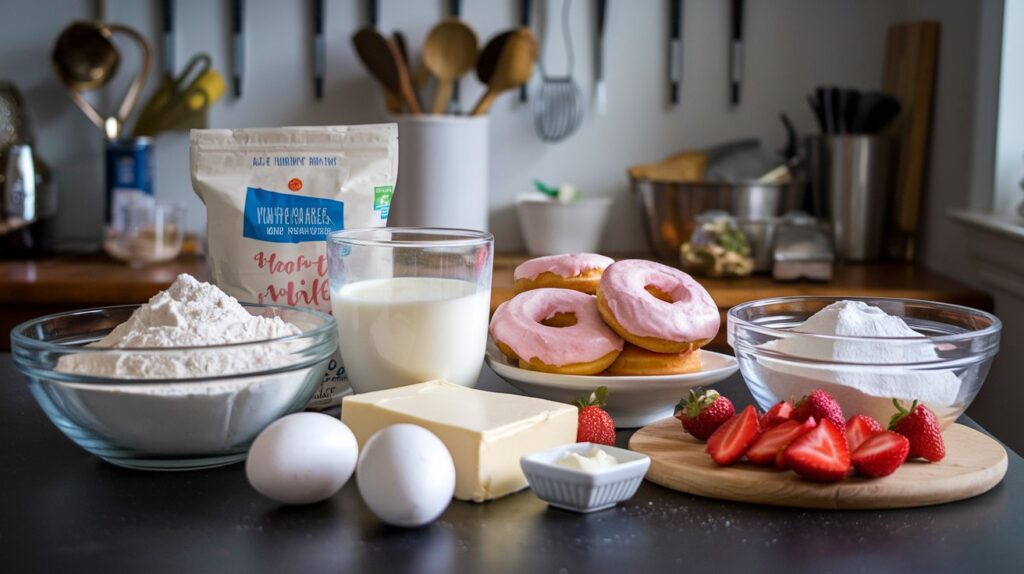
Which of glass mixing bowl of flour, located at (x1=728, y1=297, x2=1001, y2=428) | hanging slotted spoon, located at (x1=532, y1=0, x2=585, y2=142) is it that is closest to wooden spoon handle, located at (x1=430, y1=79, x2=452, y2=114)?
hanging slotted spoon, located at (x1=532, y1=0, x2=585, y2=142)

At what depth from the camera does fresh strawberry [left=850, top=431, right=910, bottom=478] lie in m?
0.76

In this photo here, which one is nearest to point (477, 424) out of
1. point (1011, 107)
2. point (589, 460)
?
point (589, 460)

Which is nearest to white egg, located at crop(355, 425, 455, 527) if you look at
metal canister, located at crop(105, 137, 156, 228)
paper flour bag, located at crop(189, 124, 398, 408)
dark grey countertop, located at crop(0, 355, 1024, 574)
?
dark grey countertop, located at crop(0, 355, 1024, 574)

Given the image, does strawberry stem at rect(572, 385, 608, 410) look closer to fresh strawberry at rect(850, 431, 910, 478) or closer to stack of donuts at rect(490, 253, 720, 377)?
stack of donuts at rect(490, 253, 720, 377)

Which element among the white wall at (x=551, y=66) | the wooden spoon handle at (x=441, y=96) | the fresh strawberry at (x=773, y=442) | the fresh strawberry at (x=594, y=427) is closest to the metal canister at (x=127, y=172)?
the white wall at (x=551, y=66)

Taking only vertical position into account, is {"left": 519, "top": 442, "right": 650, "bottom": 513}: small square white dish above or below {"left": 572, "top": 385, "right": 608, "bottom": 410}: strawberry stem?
below

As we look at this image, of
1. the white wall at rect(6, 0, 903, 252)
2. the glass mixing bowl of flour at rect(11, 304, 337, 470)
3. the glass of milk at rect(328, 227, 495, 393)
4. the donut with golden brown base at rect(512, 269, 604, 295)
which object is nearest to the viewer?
the glass mixing bowl of flour at rect(11, 304, 337, 470)

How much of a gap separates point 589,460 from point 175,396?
0.30m

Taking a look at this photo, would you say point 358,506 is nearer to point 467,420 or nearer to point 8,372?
point 467,420

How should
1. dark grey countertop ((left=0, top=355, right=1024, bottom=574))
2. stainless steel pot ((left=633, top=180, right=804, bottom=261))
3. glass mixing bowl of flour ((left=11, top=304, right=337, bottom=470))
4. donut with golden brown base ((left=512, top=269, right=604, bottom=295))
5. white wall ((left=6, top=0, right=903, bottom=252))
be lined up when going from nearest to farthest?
dark grey countertop ((left=0, top=355, right=1024, bottom=574))
glass mixing bowl of flour ((left=11, top=304, right=337, bottom=470))
donut with golden brown base ((left=512, top=269, right=604, bottom=295))
stainless steel pot ((left=633, top=180, right=804, bottom=261))
white wall ((left=6, top=0, right=903, bottom=252))

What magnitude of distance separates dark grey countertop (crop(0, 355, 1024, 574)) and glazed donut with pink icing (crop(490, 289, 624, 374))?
173 mm

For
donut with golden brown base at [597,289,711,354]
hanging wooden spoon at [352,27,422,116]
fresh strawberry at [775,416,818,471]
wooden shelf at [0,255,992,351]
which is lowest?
wooden shelf at [0,255,992,351]

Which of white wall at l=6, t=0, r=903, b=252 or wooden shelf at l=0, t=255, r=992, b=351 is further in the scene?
white wall at l=6, t=0, r=903, b=252

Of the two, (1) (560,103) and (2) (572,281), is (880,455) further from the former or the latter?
(1) (560,103)
